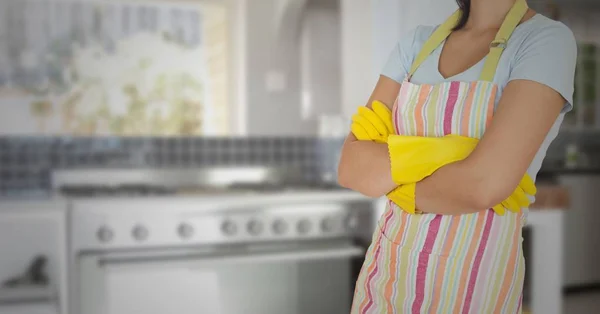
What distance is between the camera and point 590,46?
2.43ft

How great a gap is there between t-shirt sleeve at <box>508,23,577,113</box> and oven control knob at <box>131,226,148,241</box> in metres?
1.04

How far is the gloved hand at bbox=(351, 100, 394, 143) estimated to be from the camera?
721 millimetres

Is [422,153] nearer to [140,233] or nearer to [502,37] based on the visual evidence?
[502,37]

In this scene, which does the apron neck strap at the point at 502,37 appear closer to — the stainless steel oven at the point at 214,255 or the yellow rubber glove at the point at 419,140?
the yellow rubber glove at the point at 419,140

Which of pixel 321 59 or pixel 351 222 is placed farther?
pixel 321 59

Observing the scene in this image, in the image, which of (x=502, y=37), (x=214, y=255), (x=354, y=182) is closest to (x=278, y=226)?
(x=214, y=255)

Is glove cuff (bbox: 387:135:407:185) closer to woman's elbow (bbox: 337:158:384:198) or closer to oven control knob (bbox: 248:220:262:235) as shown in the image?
woman's elbow (bbox: 337:158:384:198)

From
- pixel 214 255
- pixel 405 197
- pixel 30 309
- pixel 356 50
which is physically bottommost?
pixel 30 309

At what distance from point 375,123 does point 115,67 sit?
1.30m

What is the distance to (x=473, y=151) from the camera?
597 millimetres

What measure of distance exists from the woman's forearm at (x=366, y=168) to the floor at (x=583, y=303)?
307mm

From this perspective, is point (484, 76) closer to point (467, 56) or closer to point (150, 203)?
point (467, 56)

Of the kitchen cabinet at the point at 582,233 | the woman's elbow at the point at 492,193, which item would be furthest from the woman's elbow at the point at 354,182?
the kitchen cabinet at the point at 582,233

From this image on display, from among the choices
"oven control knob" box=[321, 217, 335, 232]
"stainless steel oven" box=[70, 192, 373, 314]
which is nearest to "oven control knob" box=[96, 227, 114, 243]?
"stainless steel oven" box=[70, 192, 373, 314]
